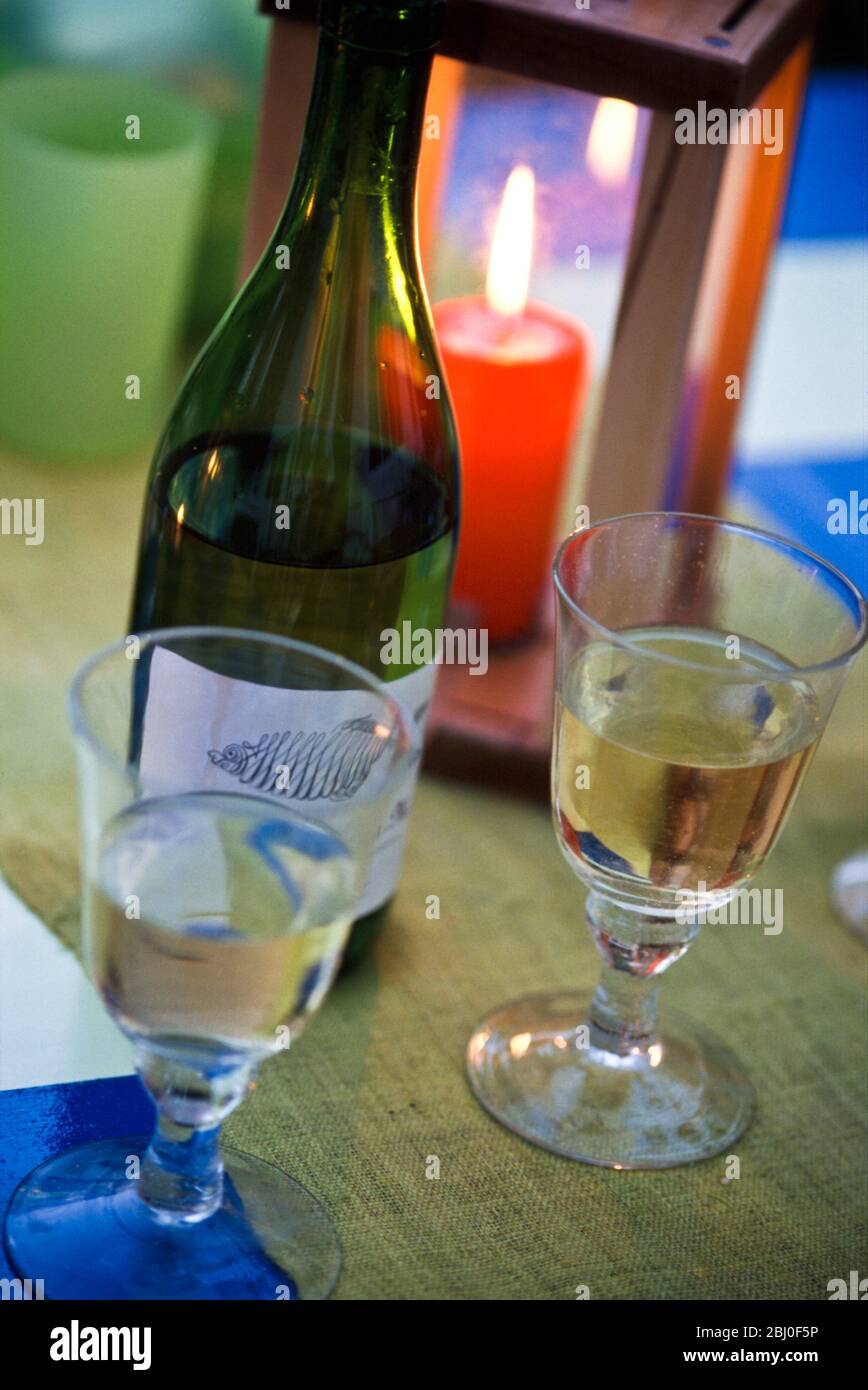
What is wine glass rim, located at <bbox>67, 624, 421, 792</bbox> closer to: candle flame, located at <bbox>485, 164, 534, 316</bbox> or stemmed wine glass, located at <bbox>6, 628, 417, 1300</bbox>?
stemmed wine glass, located at <bbox>6, 628, 417, 1300</bbox>

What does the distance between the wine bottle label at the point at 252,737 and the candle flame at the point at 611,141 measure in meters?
0.32

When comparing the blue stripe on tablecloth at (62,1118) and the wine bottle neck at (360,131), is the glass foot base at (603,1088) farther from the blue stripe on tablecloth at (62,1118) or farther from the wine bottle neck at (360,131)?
the wine bottle neck at (360,131)

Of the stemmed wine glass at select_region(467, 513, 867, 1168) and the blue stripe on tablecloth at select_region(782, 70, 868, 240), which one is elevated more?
the blue stripe on tablecloth at select_region(782, 70, 868, 240)

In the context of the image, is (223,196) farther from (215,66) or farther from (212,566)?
(212,566)

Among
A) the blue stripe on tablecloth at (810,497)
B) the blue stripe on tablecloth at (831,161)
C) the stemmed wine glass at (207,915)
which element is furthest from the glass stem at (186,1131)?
the blue stripe on tablecloth at (831,161)

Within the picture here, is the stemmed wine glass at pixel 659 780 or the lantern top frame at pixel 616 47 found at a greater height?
the lantern top frame at pixel 616 47

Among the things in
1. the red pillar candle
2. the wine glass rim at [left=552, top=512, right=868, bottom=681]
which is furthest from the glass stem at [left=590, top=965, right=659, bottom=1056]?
the red pillar candle

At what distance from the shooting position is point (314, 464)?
2.08 feet

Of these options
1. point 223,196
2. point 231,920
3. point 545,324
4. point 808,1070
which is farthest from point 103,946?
point 223,196

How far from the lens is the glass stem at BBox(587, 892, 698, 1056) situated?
0.58 m

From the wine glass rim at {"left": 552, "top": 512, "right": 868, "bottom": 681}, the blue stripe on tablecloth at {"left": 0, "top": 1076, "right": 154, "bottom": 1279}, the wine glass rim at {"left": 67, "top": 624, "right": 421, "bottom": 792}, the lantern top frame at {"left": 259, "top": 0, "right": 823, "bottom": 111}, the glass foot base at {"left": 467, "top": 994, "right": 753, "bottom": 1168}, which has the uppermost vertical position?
the lantern top frame at {"left": 259, "top": 0, "right": 823, "bottom": 111}

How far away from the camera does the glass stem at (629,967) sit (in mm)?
585

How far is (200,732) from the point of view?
0.55 metres

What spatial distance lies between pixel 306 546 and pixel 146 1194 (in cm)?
23
